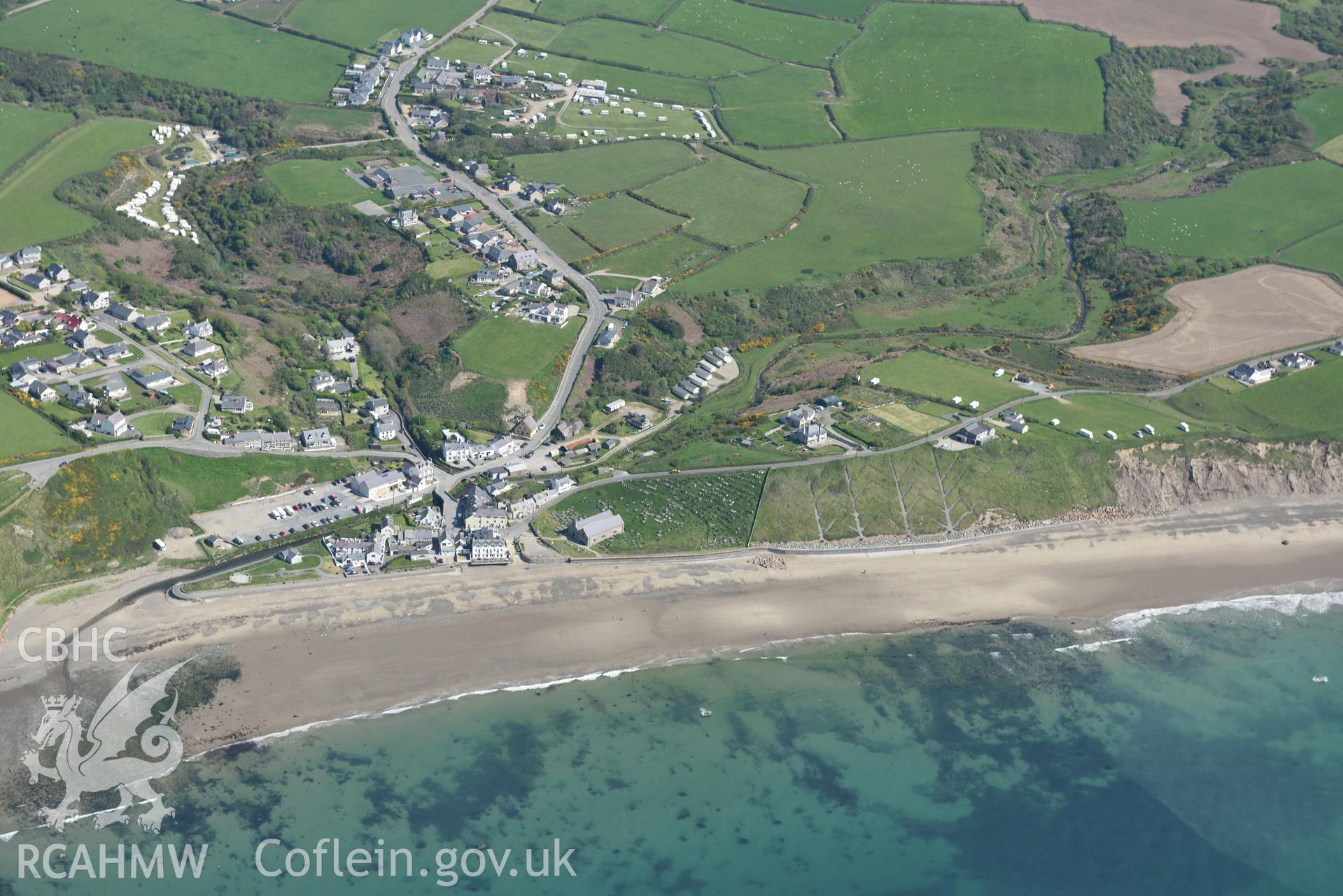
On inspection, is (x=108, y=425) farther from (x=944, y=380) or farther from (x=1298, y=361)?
(x=1298, y=361)

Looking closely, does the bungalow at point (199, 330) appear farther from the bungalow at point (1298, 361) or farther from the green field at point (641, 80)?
the bungalow at point (1298, 361)

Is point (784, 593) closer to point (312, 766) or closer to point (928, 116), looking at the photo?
point (312, 766)

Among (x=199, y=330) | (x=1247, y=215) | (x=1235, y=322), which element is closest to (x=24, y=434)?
(x=199, y=330)

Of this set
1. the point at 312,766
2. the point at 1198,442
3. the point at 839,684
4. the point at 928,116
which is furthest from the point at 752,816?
the point at 928,116

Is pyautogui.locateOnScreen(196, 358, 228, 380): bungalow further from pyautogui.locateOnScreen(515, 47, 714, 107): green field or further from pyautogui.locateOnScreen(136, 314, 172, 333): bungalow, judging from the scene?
pyautogui.locateOnScreen(515, 47, 714, 107): green field

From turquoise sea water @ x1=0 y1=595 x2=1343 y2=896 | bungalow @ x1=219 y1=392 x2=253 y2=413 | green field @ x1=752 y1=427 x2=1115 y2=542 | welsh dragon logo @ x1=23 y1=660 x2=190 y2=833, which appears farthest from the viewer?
bungalow @ x1=219 y1=392 x2=253 y2=413

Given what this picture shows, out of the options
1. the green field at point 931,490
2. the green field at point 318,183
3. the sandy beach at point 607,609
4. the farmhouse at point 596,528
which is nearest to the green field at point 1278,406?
the sandy beach at point 607,609

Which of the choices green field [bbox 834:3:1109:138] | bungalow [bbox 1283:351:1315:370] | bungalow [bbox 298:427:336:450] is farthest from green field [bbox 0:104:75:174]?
bungalow [bbox 1283:351:1315:370]
